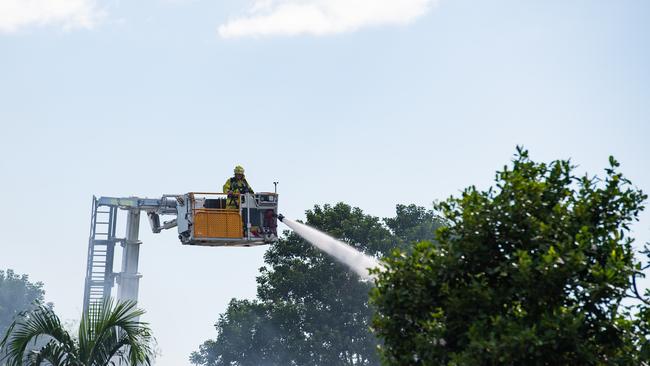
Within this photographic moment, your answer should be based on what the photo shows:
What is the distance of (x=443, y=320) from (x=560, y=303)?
166cm

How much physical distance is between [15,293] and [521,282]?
148 meters

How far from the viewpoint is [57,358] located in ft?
62.5

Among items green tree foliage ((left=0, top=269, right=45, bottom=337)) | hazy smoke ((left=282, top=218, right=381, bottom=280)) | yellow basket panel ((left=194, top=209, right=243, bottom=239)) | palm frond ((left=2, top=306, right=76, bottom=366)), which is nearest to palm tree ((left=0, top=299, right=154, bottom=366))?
palm frond ((left=2, top=306, right=76, bottom=366))

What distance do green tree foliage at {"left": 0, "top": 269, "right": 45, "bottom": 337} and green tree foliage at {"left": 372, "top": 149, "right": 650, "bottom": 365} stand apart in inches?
5508

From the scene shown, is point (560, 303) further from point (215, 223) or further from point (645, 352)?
point (215, 223)

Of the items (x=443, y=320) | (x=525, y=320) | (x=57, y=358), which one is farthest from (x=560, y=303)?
(x=57, y=358)

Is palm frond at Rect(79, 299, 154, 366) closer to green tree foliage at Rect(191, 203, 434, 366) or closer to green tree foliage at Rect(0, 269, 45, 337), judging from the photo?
green tree foliage at Rect(191, 203, 434, 366)

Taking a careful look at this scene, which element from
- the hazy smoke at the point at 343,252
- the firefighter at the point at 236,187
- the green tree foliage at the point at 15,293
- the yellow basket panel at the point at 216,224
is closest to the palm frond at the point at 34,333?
the yellow basket panel at the point at 216,224

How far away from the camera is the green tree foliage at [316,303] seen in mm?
67625

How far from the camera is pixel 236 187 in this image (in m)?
31.9

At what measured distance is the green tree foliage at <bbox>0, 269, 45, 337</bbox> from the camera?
15038cm

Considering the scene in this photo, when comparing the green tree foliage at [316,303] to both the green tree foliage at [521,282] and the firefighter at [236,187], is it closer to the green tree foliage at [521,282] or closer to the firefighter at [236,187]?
the firefighter at [236,187]

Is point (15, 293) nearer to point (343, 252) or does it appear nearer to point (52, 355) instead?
point (343, 252)

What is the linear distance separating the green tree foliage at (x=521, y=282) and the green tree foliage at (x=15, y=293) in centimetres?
13990
